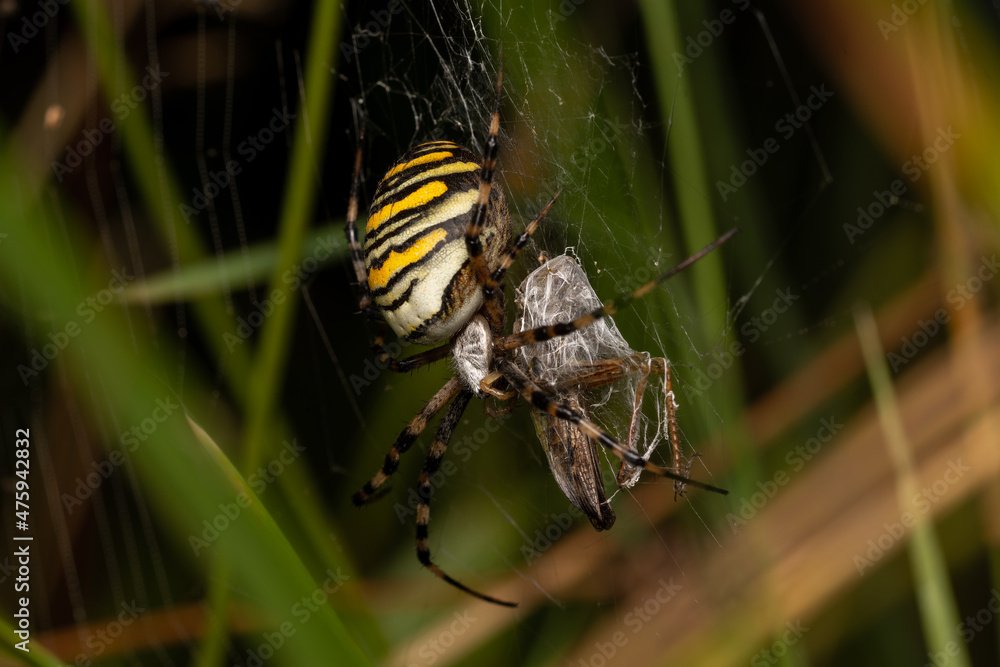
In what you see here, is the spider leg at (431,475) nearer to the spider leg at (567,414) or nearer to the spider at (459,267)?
the spider at (459,267)

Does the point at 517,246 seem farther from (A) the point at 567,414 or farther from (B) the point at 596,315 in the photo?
(A) the point at 567,414

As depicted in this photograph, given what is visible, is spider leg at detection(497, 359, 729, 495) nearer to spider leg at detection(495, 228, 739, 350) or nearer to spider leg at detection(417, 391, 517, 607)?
spider leg at detection(495, 228, 739, 350)

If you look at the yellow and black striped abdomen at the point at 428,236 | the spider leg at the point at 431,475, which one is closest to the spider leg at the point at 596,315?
the yellow and black striped abdomen at the point at 428,236

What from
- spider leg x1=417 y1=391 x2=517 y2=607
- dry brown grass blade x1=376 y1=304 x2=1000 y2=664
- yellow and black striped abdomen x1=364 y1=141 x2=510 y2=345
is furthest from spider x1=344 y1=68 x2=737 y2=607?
dry brown grass blade x1=376 y1=304 x2=1000 y2=664

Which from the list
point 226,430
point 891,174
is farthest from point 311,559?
point 891,174

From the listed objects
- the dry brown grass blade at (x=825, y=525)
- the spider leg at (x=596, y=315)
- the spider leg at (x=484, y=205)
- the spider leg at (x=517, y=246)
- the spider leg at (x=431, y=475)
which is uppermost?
the spider leg at (x=484, y=205)

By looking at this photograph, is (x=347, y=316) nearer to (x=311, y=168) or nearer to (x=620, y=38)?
(x=311, y=168)
